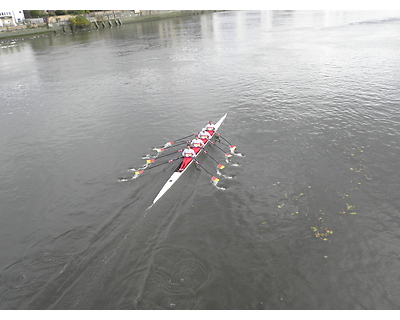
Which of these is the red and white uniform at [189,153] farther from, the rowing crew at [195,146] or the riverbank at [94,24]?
the riverbank at [94,24]

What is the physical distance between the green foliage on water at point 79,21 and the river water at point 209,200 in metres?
92.5

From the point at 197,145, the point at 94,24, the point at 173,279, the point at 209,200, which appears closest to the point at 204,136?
the point at 197,145

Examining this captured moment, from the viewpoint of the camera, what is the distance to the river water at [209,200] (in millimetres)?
13258

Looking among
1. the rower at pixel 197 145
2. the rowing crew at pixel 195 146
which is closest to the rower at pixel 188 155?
the rowing crew at pixel 195 146

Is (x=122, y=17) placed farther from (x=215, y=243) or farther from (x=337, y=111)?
(x=215, y=243)

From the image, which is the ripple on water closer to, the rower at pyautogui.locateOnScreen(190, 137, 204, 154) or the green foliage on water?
the rower at pyautogui.locateOnScreen(190, 137, 204, 154)

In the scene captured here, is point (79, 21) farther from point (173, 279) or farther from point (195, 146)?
point (173, 279)

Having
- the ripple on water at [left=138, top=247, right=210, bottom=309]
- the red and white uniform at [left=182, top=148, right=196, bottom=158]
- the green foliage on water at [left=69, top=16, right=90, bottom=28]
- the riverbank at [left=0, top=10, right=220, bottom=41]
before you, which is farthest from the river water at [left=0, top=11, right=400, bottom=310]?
the green foliage on water at [left=69, top=16, right=90, bottom=28]

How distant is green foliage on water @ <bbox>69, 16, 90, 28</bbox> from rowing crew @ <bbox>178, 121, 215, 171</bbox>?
117 m

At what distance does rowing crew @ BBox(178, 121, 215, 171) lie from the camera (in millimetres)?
22086

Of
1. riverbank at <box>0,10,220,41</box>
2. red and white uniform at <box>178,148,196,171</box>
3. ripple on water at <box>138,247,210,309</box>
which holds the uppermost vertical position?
riverbank at <box>0,10,220,41</box>

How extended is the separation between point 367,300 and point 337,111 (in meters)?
23.0

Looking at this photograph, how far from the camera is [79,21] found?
119 m

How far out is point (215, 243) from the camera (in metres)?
15.7
